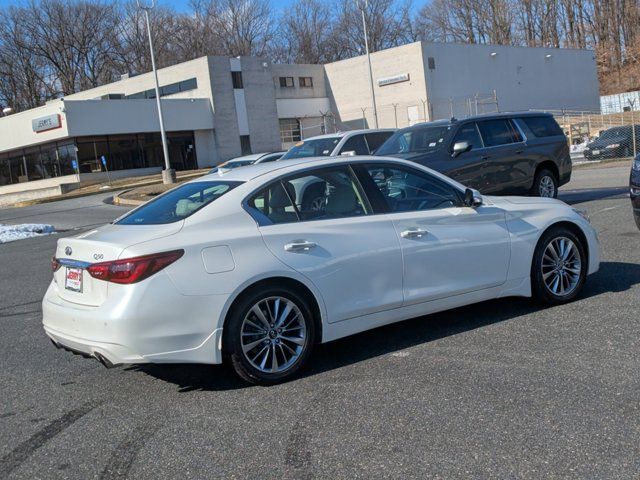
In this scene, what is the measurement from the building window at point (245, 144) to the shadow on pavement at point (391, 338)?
4669 cm

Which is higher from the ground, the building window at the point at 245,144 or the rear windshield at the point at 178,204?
the building window at the point at 245,144

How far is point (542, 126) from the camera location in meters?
13.3

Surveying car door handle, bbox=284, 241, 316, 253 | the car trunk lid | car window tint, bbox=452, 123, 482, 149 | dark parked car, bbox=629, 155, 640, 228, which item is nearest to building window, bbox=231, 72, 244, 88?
car window tint, bbox=452, 123, 482, 149

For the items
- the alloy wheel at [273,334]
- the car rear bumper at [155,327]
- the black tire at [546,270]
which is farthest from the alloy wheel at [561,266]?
the car rear bumper at [155,327]

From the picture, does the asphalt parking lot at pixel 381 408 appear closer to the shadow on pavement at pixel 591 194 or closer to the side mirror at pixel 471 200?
the side mirror at pixel 471 200

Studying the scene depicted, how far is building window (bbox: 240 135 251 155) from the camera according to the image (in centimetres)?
5266

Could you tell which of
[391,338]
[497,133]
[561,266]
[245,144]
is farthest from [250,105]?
[391,338]

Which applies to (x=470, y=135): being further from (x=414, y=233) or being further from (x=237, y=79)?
(x=237, y=79)

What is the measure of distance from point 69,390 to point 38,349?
146cm

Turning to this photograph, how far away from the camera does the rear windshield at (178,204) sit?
5250 mm

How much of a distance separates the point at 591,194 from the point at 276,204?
12184mm

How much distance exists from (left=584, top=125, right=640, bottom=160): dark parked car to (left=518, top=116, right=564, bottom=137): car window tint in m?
14.6

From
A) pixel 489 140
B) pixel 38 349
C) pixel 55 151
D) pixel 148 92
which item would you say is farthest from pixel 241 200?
pixel 148 92

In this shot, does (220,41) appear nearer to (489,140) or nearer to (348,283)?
(489,140)
